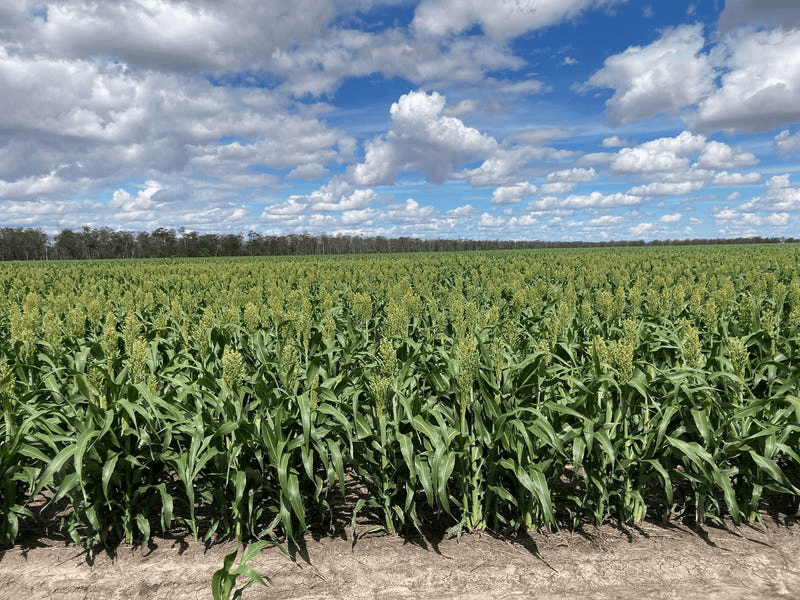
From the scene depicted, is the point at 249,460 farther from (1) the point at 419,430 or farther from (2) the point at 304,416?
(1) the point at 419,430

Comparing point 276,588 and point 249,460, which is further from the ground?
point 249,460

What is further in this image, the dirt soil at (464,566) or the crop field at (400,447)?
the crop field at (400,447)

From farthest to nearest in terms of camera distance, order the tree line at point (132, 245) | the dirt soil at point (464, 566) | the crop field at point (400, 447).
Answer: the tree line at point (132, 245) → the crop field at point (400, 447) → the dirt soil at point (464, 566)

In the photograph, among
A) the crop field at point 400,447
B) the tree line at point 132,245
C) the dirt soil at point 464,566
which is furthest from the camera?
the tree line at point 132,245

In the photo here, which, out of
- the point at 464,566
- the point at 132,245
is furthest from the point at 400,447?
the point at 132,245

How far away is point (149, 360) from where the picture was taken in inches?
190

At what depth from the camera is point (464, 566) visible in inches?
126

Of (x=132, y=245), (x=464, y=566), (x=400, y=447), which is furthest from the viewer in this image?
(x=132, y=245)

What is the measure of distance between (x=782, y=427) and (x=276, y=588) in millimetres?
3592

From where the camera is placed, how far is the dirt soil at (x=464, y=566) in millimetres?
2980

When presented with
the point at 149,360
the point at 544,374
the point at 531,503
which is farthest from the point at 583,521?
the point at 149,360

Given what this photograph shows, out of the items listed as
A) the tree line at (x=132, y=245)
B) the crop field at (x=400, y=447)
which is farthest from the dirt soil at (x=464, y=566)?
the tree line at (x=132, y=245)

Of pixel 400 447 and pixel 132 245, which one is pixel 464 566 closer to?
pixel 400 447

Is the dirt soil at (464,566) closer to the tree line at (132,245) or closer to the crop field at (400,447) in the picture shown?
the crop field at (400,447)
